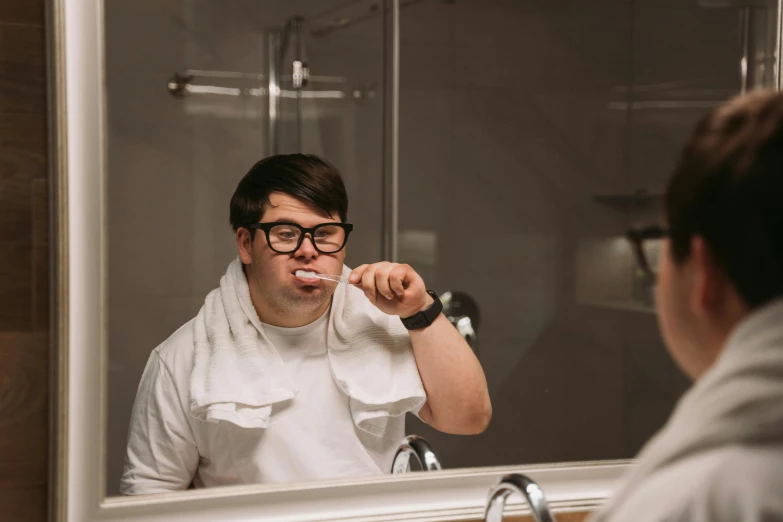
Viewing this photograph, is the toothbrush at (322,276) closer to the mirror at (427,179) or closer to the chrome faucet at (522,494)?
the mirror at (427,179)

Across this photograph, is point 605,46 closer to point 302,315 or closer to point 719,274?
point 302,315

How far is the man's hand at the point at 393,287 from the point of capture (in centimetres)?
112

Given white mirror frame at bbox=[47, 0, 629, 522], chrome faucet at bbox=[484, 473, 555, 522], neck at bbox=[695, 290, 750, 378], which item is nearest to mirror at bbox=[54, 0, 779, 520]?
white mirror frame at bbox=[47, 0, 629, 522]

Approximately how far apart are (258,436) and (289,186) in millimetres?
327

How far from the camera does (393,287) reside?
1.14 m

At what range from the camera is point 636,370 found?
1.29 m

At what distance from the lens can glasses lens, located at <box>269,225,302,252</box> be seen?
108cm

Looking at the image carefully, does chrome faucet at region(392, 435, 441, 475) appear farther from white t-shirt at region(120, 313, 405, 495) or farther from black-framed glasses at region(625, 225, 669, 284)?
black-framed glasses at region(625, 225, 669, 284)

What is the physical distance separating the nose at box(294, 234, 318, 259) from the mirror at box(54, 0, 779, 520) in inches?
2.2

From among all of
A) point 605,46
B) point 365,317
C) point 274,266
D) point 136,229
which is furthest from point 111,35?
point 605,46

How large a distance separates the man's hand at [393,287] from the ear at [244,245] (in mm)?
140

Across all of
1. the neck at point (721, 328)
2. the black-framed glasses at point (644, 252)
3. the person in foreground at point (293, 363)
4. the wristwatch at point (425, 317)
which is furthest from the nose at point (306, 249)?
the neck at point (721, 328)

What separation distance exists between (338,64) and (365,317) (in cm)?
34

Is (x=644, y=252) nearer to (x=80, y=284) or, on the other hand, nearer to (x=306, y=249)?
(x=306, y=249)
